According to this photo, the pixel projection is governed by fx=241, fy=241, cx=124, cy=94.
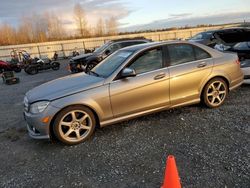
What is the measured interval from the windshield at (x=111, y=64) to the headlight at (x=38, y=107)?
1.19 meters

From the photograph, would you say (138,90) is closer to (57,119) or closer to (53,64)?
(57,119)

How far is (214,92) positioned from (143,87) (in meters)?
1.79

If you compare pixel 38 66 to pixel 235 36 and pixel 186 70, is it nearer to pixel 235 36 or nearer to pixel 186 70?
pixel 235 36

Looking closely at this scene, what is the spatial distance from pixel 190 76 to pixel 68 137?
2.64 m

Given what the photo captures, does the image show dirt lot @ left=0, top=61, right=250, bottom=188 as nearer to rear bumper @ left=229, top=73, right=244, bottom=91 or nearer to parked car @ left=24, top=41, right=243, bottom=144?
parked car @ left=24, top=41, right=243, bottom=144

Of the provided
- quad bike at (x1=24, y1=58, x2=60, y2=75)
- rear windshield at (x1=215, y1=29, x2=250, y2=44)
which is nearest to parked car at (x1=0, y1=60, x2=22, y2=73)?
quad bike at (x1=24, y1=58, x2=60, y2=75)

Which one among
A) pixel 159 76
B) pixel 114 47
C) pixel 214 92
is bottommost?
pixel 214 92

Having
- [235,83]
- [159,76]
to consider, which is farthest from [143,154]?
[235,83]

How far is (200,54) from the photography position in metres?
5.10

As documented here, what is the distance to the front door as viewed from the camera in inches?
170

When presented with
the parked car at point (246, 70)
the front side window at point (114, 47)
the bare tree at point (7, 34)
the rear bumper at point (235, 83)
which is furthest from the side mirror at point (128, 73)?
the bare tree at point (7, 34)

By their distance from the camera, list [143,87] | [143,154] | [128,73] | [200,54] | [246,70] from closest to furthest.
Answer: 1. [143,154]
2. [128,73]
3. [143,87]
4. [200,54]
5. [246,70]

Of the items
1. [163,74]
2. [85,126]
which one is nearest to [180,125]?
[163,74]

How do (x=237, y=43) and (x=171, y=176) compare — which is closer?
(x=171, y=176)
